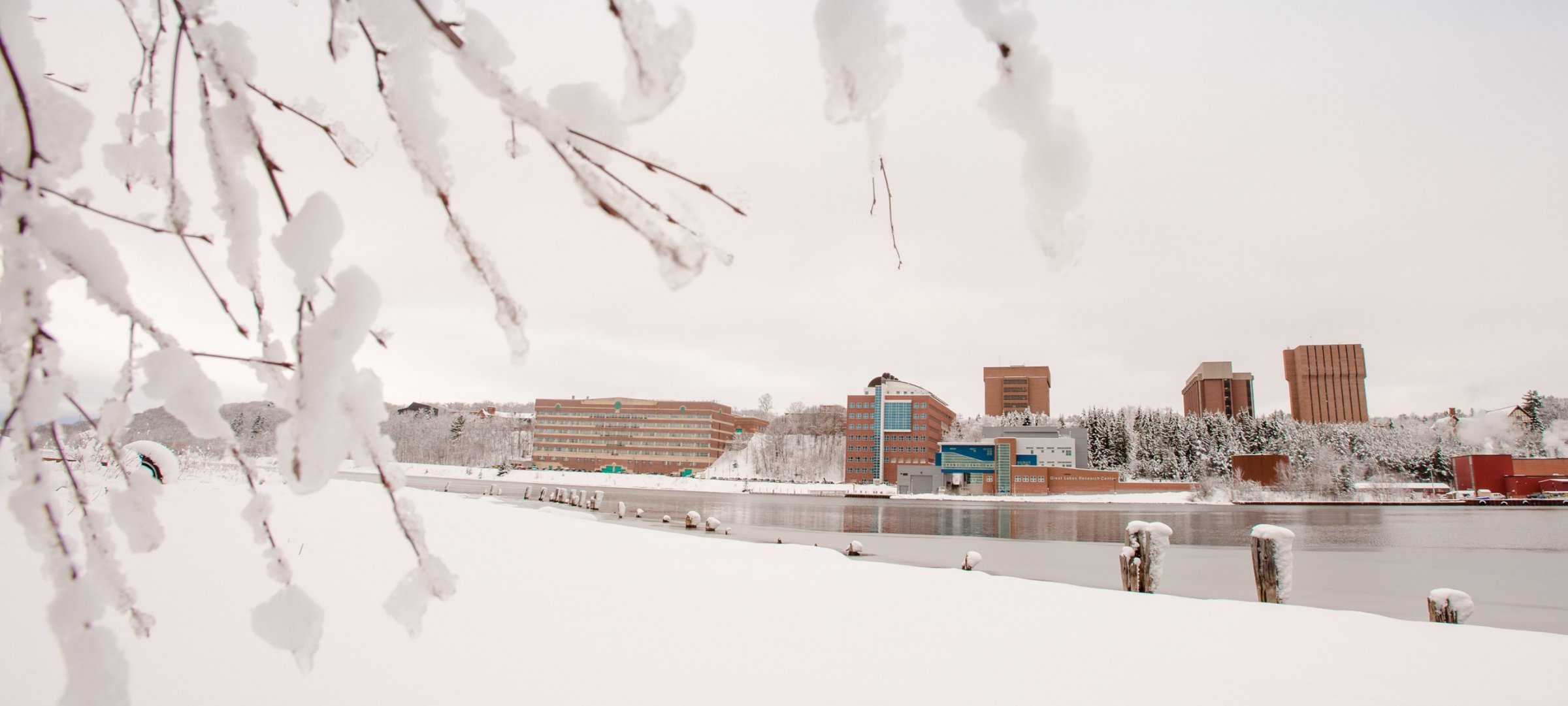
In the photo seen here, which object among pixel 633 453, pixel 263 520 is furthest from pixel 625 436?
pixel 263 520

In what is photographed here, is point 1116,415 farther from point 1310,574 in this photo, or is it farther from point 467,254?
point 467,254

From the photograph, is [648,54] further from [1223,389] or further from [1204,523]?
[1223,389]

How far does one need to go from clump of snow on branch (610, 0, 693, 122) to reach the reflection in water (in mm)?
19126

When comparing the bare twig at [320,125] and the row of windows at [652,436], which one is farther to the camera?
the row of windows at [652,436]

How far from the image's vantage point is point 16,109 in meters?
0.87

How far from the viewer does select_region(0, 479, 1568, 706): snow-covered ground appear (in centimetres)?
277

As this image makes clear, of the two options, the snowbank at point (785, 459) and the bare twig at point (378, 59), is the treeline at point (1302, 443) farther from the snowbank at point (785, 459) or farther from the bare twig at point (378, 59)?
the bare twig at point (378, 59)

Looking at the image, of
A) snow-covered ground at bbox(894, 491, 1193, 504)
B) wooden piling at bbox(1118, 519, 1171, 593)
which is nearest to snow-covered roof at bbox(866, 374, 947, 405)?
snow-covered ground at bbox(894, 491, 1193, 504)

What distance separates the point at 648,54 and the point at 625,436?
98043 mm

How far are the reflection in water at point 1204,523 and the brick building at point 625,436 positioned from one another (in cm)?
5913

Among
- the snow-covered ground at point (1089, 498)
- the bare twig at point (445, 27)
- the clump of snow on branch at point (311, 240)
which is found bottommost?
the snow-covered ground at point (1089, 498)

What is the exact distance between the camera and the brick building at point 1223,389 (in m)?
141

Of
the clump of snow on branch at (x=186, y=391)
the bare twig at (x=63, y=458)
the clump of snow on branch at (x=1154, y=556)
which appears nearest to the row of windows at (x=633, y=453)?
the clump of snow on branch at (x=1154, y=556)

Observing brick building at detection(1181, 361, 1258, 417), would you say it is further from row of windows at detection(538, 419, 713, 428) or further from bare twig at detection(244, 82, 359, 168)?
bare twig at detection(244, 82, 359, 168)
